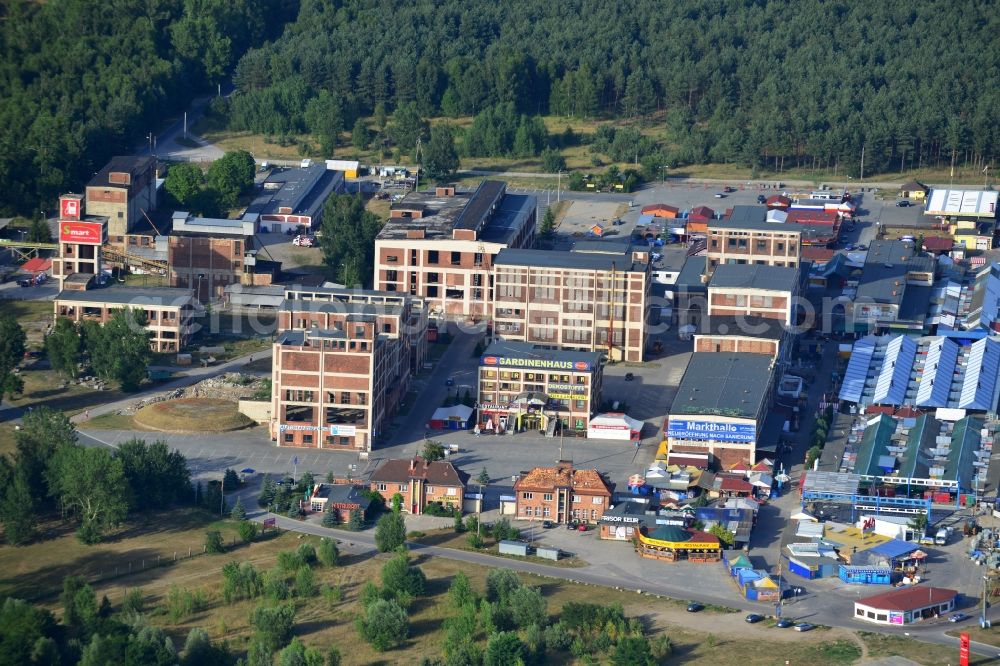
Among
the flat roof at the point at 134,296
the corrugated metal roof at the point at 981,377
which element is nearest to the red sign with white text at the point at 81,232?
the flat roof at the point at 134,296

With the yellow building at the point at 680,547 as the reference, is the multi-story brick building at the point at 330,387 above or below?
above

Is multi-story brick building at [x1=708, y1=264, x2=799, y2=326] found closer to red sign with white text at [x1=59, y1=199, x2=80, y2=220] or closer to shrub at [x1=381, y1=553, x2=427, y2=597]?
shrub at [x1=381, y1=553, x2=427, y2=597]

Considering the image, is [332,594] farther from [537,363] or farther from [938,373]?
[938,373]

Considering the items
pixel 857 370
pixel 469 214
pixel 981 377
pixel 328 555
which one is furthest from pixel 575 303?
pixel 328 555

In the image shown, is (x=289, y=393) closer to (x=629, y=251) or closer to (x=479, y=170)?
(x=629, y=251)

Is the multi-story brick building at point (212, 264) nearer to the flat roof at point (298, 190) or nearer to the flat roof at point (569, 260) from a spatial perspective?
the flat roof at point (298, 190)

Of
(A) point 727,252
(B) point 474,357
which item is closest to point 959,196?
(A) point 727,252

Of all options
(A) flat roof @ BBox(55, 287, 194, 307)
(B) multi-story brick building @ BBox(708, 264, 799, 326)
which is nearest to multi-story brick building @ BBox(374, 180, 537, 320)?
(A) flat roof @ BBox(55, 287, 194, 307)
